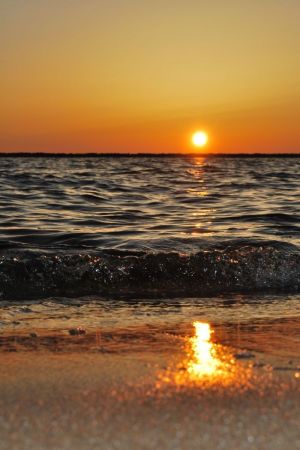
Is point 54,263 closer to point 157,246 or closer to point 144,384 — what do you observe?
point 157,246

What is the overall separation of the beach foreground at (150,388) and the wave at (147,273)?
2.14 metres

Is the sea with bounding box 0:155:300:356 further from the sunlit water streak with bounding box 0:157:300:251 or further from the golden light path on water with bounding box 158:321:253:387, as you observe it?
the golden light path on water with bounding box 158:321:253:387

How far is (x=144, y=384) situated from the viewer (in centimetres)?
261

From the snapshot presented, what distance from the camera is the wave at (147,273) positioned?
6121mm

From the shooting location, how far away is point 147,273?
22.0 ft

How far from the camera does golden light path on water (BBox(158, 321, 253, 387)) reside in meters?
2.63

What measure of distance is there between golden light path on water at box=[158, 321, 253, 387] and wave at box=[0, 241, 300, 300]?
2519 mm

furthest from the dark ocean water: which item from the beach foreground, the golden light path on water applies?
the golden light path on water

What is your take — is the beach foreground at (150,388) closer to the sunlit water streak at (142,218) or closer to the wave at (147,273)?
the wave at (147,273)

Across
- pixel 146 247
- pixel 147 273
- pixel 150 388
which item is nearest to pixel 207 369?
pixel 150 388

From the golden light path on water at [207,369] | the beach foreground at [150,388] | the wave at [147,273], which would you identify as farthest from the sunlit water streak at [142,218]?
the golden light path on water at [207,369]

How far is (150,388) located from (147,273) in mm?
4155

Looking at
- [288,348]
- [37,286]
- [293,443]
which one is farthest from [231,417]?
[37,286]

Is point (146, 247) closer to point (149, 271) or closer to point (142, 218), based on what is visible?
point (149, 271)
